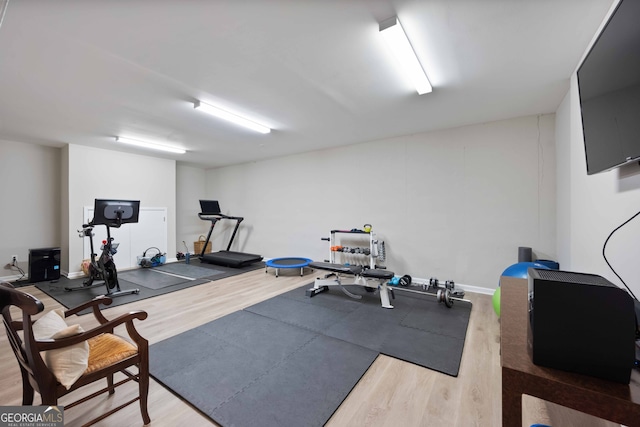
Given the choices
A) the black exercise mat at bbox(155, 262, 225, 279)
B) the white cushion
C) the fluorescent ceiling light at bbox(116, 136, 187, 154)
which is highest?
the fluorescent ceiling light at bbox(116, 136, 187, 154)

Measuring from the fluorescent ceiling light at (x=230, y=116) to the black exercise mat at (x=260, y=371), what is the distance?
9.03ft

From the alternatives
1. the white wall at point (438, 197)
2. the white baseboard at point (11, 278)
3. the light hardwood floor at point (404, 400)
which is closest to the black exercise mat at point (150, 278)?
the white baseboard at point (11, 278)

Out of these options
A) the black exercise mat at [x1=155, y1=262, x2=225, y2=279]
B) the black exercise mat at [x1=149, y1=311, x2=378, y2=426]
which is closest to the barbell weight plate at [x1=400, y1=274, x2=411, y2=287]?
the black exercise mat at [x1=149, y1=311, x2=378, y2=426]

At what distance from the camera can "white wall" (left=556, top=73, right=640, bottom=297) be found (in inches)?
56.3

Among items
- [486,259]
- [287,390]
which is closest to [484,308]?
[486,259]

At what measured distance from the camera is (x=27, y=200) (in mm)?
5102

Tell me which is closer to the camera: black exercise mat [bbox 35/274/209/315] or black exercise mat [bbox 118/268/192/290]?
black exercise mat [bbox 35/274/209/315]

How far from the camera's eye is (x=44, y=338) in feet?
4.30

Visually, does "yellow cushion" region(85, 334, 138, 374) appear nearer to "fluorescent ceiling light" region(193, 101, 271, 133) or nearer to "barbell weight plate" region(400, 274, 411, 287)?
"fluorescent ceiling light" region(193, 101, 271, 133)

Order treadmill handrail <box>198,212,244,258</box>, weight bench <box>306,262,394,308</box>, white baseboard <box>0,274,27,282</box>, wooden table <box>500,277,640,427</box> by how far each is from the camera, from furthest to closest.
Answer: treadmill handrail <box>198,212,244,258</box>
white baseboard <box>0,274,27,282</box>
weight bench <box>306,262,394,308</box>
wooden table <box>500,277,640,427</box>

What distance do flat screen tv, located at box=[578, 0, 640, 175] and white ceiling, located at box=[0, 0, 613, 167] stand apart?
0.70 meters

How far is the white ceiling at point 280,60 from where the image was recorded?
1.80 m

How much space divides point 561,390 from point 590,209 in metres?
2.09

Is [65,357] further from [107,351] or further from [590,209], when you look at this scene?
[590,209]
